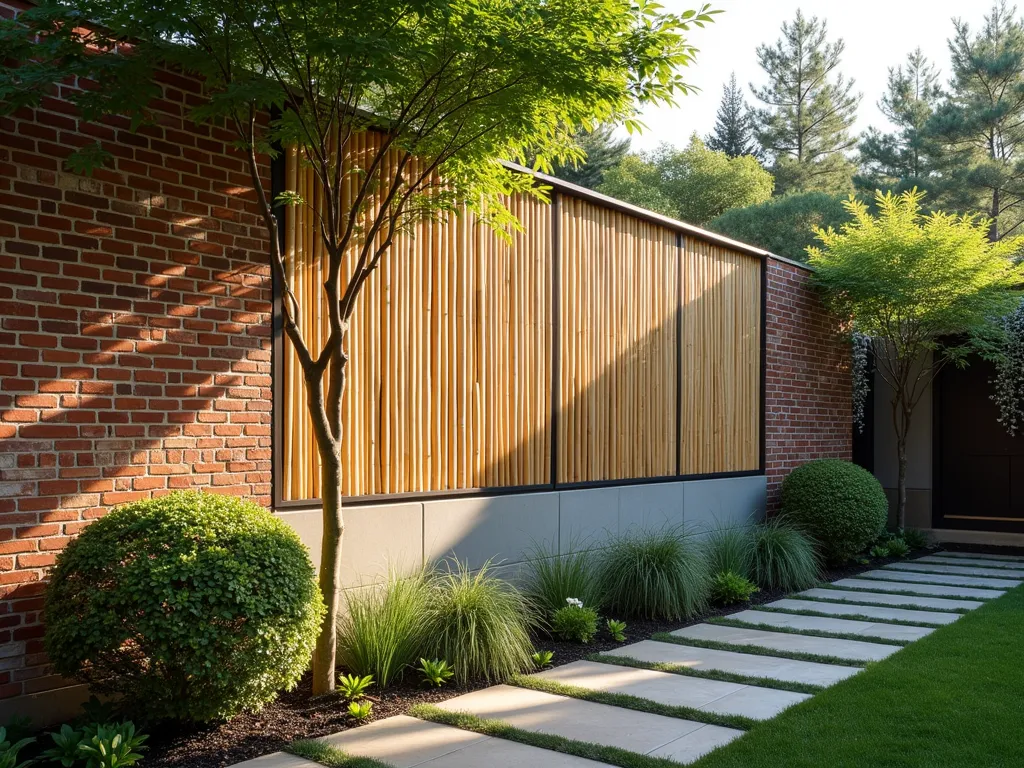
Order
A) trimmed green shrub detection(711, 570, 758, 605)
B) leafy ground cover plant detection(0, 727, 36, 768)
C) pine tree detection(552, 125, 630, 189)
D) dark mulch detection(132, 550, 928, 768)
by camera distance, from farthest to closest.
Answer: pine tree detection(552, 125, 630, 189) < trimmed green shrub detection(711, 570, 758, 605) < dark mulch detection(132, 550, 928, 768) < leafy ground cover plant detection(0, 727, 36, 768)

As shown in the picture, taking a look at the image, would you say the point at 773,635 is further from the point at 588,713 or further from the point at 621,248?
the point at 621,248

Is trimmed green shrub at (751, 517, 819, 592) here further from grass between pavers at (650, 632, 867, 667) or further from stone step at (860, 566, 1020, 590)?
grass between pavers at (650, 632, 867, 667)

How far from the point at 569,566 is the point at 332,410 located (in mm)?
2497

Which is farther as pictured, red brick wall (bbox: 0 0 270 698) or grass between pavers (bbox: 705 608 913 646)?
grass between pavers (bbox: 705 608 913 646)

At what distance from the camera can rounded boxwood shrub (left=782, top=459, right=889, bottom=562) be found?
8.55 metres

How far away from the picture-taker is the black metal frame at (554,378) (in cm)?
477

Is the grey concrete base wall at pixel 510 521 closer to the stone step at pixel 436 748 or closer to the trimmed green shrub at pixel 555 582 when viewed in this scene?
the trimmed green shrub at pixel 555 582

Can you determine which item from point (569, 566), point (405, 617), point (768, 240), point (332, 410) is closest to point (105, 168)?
point (332, 410)

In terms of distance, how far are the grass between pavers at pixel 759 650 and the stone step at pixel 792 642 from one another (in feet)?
0.13

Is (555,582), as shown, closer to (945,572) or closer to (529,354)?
(529,354)

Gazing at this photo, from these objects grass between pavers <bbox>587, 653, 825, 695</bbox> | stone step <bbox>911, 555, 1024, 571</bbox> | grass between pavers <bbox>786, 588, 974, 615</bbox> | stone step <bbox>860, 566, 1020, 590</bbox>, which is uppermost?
grass between pavers <bbox>587, 653, 825, 695</bbox>

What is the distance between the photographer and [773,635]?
19.4ft

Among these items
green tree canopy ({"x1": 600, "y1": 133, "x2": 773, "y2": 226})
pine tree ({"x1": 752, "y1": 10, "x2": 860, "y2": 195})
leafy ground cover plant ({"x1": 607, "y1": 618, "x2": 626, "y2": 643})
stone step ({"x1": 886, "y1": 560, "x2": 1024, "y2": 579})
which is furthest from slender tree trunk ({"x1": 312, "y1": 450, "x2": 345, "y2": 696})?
pine tree ({"x1": 752, "y1": 10, "x2": 860, "y2": 195})

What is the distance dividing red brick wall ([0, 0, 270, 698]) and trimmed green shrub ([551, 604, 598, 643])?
2.06m
